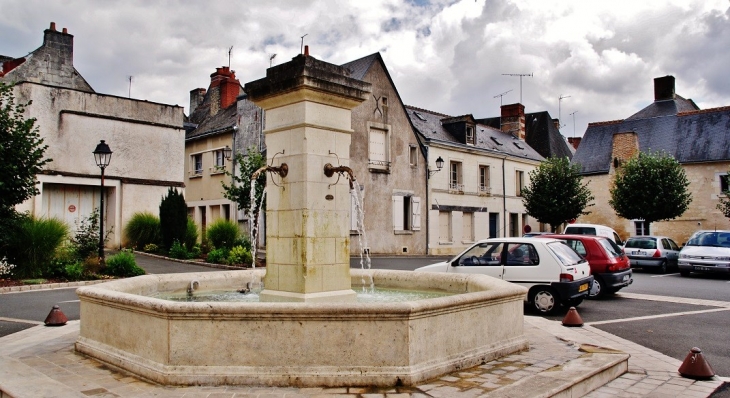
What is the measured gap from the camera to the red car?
1276 cm

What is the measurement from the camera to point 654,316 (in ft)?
35.0

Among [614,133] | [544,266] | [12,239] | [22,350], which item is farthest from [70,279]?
[614,133]

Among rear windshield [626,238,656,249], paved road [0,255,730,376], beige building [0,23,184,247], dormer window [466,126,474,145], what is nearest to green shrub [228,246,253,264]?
beige building [0,23,184,247]

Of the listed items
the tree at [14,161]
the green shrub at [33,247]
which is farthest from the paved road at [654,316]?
the tree at [14,161]

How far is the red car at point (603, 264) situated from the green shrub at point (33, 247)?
13.0m

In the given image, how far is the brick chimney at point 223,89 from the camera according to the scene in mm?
33406

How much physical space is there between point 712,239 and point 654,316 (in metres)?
11.8

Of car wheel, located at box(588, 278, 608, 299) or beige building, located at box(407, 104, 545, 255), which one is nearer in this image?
car wheel, located at box(588, 278, 608, 299)

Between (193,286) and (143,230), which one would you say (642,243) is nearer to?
(193,286)

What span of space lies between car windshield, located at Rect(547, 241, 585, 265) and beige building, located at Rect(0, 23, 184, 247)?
1569 cm

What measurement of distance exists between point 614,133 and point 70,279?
3303 cm

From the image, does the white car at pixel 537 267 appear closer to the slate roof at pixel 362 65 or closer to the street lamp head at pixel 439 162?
the slate roof at pixel 362 65

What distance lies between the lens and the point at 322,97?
22.6 ft

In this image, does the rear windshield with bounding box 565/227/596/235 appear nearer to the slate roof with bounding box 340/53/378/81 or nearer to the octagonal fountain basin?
the slate roof with bounding box 340/53/378/81
